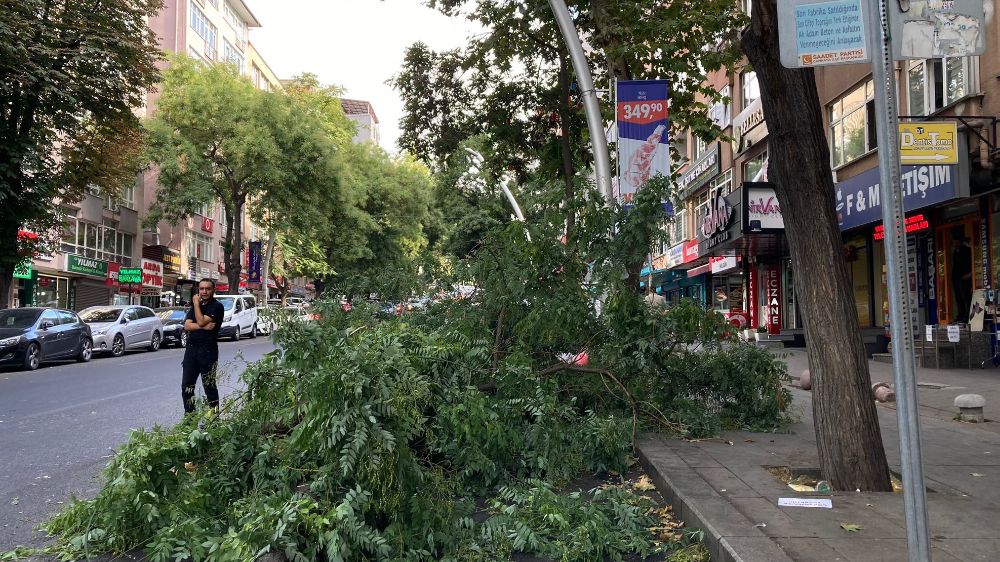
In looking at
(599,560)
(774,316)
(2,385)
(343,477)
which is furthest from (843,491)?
(774,316)

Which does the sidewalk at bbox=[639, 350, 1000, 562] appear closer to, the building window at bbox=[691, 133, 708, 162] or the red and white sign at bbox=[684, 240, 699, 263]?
the red and white sign at bbox=[684, 240, 699, 263]

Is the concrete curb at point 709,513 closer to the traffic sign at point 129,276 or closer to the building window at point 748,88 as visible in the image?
the building window at point 748,88

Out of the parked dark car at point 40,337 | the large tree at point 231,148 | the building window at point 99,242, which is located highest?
the large tree at point 231,148

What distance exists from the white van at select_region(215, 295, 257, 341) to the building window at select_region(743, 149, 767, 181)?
1900cm

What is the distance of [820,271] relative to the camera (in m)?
5.23

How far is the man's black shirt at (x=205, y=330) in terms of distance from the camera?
8102 millimetres

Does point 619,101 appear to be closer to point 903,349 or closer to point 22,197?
point 903,349

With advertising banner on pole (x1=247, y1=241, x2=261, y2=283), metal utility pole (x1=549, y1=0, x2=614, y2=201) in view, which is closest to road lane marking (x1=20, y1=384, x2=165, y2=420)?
metal utility pole (x1=549, y1=0, x2=614, y2=201)

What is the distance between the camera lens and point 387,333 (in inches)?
224

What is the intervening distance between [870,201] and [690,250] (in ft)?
53.5

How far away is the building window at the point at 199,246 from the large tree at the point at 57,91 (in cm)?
2628

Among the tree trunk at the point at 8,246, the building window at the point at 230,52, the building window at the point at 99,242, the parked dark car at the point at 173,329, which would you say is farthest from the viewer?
the building window at the point at 230,52

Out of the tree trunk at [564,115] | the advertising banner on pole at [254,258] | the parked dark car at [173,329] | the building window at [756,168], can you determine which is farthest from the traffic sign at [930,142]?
the advertising banner on pole at [254,258]

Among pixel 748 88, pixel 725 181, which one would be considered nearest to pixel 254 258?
pixel 725 181
